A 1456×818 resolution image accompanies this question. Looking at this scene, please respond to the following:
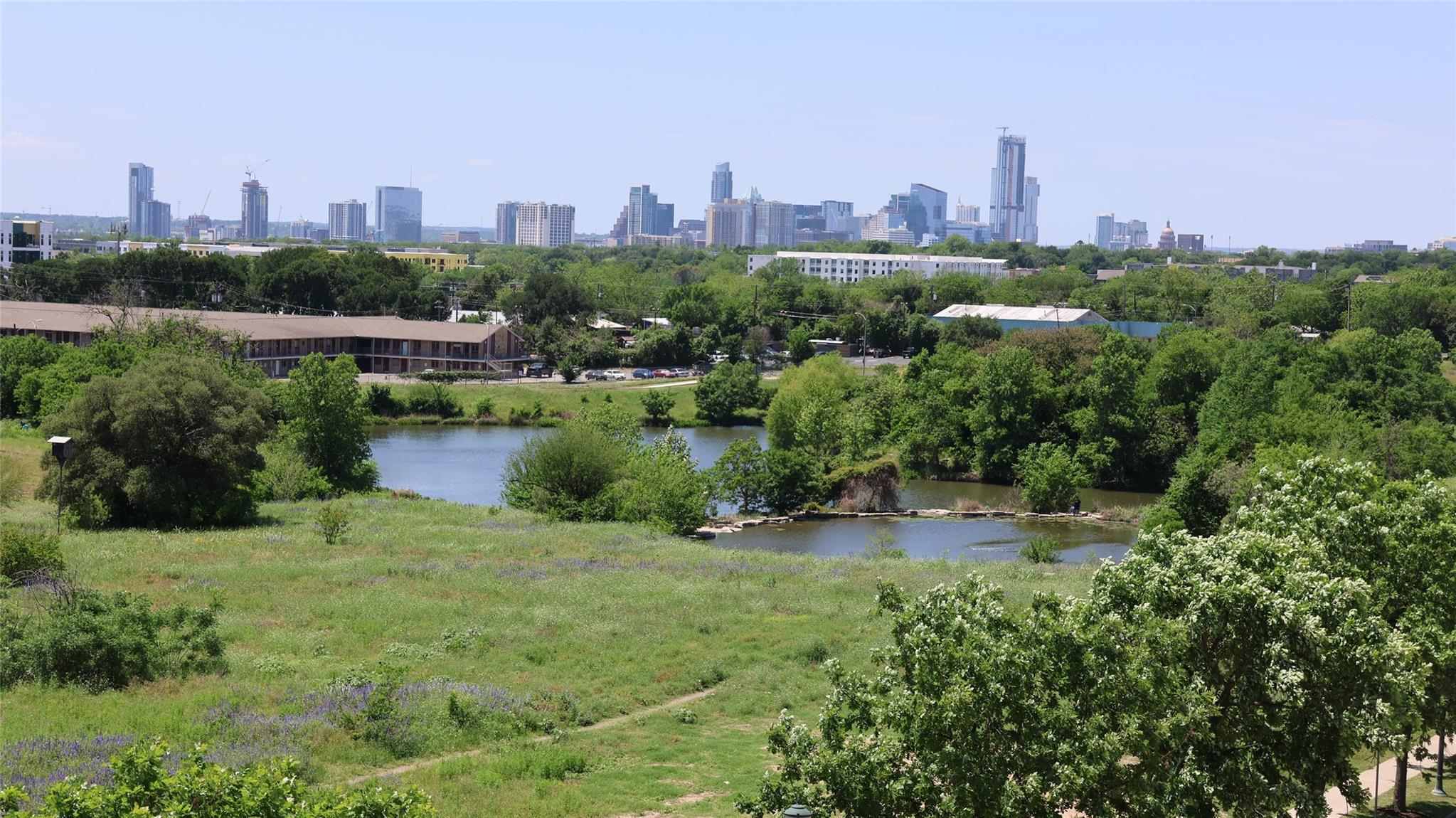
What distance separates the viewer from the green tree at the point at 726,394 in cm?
6812

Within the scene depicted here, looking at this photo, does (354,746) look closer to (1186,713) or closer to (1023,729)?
(1023,729)

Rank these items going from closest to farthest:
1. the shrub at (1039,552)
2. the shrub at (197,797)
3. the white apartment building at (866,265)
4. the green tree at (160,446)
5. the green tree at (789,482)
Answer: the shrub at (197,797) → the green tree at (160,446) → the shrub at (1039,552) → the green tree at (789,482) → the white apartment building at (866,265)

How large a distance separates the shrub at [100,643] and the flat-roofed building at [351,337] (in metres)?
56.0

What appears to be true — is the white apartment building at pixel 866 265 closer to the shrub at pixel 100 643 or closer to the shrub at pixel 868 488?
the shrub at pixel 868 488

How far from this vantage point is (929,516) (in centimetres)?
4384

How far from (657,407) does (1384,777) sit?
2059 inches

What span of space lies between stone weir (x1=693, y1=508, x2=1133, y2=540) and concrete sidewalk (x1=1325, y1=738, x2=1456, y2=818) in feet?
82.3

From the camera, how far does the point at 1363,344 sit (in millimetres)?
54781

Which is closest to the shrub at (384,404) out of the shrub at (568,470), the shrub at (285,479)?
the shrub at (285,479)

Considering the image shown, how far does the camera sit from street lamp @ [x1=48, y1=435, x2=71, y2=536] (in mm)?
26031

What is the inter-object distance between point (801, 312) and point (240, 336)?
4698 cm

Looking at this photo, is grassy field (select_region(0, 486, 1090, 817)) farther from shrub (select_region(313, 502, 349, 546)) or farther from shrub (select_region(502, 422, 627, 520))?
shrub (select_region(502, 422, 627, 520))

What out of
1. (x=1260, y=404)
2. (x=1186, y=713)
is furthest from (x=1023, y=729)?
(x=1260, y=404)

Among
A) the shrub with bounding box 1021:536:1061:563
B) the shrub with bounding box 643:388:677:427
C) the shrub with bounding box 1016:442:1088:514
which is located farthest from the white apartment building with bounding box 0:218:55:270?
the shrub with bounding box 1021:536:1061:563
